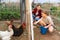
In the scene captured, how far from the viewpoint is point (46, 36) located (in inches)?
45.1

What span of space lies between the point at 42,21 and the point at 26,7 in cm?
14

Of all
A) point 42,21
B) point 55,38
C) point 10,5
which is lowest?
point 55,38

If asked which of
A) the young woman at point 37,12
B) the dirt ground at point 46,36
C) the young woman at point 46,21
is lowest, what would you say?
the dirt ground at point 46,36

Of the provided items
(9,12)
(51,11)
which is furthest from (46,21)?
(9,12)

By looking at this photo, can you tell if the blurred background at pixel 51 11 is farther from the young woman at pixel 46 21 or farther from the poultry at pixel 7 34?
the poultry at pixel 7 34

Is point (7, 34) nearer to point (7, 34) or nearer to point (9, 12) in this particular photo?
point (7, 34)

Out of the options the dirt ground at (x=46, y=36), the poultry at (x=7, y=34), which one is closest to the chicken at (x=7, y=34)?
the poultry at (x=7, y=34)

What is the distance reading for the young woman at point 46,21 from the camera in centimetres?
115

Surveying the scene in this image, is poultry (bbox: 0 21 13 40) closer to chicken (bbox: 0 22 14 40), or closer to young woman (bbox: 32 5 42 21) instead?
chicken (bbox: 0 22 14 40)

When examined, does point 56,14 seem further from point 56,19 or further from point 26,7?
point 26,7

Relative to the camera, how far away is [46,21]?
3.81ft

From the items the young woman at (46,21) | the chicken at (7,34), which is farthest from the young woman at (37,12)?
the chicken at (7,34)

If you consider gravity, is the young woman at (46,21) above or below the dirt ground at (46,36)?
above

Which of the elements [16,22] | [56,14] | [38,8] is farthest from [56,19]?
[16,22]
